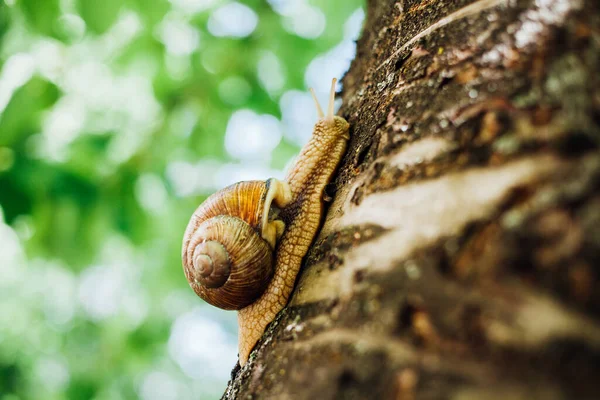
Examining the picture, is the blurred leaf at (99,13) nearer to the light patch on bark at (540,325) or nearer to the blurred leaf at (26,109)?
the blurred leaf at (26,109)

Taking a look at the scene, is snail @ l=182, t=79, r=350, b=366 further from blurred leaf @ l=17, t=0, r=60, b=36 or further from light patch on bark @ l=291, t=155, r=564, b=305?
blurred leaf @ l=17, t=0, r=60, b=36

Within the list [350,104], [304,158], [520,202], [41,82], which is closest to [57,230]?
[41,82]

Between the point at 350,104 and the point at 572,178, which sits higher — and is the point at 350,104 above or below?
below

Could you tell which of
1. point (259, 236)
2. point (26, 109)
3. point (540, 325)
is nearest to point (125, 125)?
point (26, 109)

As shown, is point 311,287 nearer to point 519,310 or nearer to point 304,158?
point 519,310

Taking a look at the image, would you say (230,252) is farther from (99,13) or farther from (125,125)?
(125,125)

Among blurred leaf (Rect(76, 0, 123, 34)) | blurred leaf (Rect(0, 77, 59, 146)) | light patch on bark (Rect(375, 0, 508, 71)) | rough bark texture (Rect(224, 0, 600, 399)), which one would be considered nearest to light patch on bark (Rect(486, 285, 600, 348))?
rough bark texture (Rect(224, 0, 600, 399))
